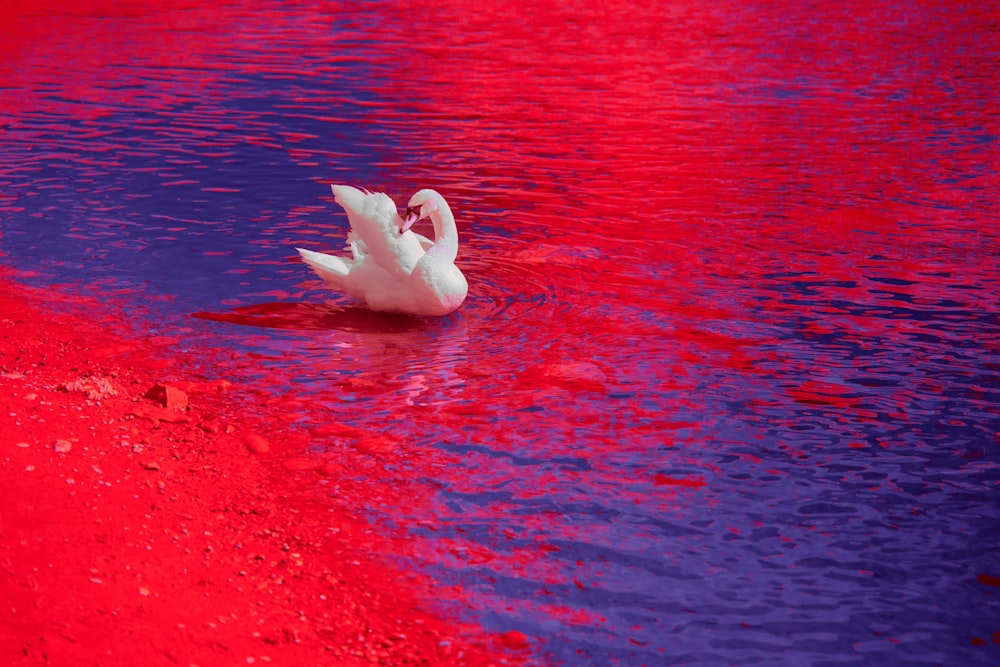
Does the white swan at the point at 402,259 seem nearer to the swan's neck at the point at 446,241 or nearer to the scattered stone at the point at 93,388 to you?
the swan's neck at the point at 446,241

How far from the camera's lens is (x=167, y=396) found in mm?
6578

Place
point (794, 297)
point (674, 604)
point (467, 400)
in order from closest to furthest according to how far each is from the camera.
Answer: point (674, 604) < point (467, 400) < point (794, 297)

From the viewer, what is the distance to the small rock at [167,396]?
6.57m

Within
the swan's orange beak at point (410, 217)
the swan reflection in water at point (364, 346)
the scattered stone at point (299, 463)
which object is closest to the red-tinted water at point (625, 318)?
the swan reflection in water at point (364, 346)

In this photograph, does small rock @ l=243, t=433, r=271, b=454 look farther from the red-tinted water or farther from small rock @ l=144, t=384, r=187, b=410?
small rock @ l=144, t=384, r=187, b=410

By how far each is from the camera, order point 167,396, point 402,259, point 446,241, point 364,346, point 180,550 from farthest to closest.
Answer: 1. point 446,241
2. point 402,259
3. point 364,346
4. point 167,396
5. point 180,550

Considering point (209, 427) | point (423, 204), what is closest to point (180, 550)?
point (209, 427)

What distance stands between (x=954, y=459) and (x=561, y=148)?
9.11m

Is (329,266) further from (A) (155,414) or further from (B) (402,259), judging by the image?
(A) (155,414)

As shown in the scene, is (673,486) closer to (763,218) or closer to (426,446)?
(426,446)

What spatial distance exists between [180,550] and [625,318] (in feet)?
13.9

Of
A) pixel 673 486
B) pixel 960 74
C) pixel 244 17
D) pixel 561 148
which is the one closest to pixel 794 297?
pixel 673 486

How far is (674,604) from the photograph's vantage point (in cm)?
494

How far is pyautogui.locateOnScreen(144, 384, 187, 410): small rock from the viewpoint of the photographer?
21.6 ft
